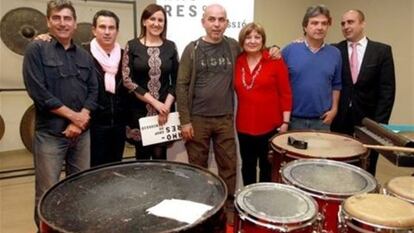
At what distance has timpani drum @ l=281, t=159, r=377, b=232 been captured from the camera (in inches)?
58.1

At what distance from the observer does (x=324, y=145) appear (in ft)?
6.61

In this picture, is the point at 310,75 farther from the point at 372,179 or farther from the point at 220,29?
the point at 372,179

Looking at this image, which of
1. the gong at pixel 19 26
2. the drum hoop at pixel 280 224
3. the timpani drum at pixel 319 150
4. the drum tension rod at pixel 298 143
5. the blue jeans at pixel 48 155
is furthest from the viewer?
the gong at pixel 19 26

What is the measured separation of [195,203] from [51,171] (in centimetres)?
126

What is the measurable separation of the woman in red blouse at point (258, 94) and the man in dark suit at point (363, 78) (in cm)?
53

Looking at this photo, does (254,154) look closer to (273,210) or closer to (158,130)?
(158,130)

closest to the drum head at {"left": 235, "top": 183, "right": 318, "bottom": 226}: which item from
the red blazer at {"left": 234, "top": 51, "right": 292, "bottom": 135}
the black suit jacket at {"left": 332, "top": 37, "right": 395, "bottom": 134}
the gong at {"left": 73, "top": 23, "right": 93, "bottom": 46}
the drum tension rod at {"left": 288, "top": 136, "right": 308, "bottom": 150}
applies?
the drum tension rod at {"left": 288, "top": 136, "right": 308, "bottom": 150}

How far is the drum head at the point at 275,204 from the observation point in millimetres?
1266

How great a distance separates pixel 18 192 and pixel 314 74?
102 inches

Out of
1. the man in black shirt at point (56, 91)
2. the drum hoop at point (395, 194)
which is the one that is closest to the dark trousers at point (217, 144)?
the man in black shirt at point (56, 91)

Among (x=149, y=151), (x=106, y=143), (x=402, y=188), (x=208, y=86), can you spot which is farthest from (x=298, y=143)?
(x=106, y=143)

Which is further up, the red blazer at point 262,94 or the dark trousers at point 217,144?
the red blazer at point 262,94

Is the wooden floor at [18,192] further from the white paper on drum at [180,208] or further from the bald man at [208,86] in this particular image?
the white paper on drum at [180,208]

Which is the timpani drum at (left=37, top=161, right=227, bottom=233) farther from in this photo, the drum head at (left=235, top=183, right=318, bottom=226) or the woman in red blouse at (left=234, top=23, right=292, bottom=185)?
the woman in red blouse at (left=234, top=23, right=292, bottom=185)
